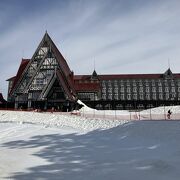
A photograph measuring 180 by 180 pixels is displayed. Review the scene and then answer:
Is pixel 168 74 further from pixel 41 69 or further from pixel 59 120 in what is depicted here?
pixel 59 120

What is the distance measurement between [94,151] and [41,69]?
31065 millimetres

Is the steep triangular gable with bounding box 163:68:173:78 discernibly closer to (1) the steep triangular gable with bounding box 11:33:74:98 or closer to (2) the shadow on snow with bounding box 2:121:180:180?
(1) the steep triangular gable with bounding box 11:33:74:98

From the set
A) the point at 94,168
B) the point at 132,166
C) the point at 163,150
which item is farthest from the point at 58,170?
the point at 163,150

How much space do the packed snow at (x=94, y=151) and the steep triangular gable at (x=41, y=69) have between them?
63.3ft

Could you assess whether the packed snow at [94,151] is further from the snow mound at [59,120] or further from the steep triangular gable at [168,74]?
the steep triangular gable at [168,74]

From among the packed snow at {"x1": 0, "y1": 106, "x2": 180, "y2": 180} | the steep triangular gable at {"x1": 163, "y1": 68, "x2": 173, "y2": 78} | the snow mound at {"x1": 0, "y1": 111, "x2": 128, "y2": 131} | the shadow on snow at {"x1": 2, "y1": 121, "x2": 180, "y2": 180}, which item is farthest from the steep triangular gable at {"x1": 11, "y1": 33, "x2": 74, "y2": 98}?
the steep triangular gable at {"x1": 163, "y1": 68, "x2": 173, "y2": 78}

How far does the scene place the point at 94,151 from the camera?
15.7m

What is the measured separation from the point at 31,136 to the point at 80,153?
23.0ft

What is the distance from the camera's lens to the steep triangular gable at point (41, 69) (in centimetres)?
4434

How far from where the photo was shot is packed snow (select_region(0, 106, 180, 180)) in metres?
11.3

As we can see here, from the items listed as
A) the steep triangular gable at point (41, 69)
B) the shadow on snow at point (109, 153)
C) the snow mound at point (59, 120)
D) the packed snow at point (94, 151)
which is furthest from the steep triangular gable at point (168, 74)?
the shadow on snow at point (109, 153)

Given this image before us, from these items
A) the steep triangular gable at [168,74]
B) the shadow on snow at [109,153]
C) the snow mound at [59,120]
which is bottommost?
the shadow on snow at [109,153]

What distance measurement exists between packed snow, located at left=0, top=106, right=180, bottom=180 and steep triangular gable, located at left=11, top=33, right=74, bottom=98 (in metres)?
19.3

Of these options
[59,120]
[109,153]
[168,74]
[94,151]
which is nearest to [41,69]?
[59,120]
